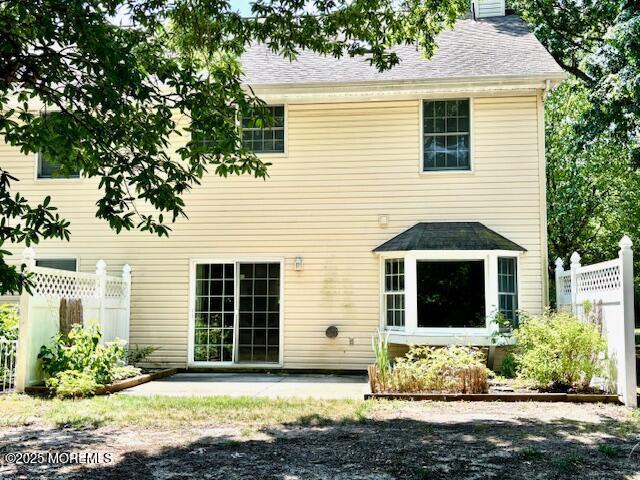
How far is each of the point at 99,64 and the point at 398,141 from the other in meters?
7.14

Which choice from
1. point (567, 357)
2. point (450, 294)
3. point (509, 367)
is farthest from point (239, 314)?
point (567, 357)

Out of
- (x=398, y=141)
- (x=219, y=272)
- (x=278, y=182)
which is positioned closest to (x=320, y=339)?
(x=219, y=272)

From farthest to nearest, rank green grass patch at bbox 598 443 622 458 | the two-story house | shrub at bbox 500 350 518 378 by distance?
the two-story house < shrub at bbox 500 350 518 378 < green grass patch at bbox 598 443 622 458

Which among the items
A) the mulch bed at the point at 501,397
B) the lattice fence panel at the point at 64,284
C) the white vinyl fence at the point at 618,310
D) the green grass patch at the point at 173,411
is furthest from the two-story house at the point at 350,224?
the green grass patch at the point at 173,411

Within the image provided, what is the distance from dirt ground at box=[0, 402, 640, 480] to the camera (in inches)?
196

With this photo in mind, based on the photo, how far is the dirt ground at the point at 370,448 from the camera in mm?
4980

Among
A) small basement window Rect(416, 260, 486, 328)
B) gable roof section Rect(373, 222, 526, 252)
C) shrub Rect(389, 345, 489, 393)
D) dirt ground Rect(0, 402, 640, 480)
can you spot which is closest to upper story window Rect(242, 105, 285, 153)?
gable roof section Rect(373, 222, 526, 252)

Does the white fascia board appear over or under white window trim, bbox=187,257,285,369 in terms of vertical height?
over

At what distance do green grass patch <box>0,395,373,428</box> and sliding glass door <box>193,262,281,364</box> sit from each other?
3461 mm

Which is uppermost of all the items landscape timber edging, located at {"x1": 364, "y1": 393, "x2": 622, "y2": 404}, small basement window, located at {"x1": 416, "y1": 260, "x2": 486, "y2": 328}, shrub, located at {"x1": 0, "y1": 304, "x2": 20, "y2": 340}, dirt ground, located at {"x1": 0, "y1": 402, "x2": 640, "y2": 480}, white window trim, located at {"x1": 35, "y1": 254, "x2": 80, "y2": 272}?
white window trim, located at {"x1": 35, "y1": 254, "x2": 80, "y2": 272}

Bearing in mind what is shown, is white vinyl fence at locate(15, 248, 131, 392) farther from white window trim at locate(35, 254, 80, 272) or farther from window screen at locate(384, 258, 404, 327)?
window screen at locate(384, 258, 404, 327)

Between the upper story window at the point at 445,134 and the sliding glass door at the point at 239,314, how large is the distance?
144 inches

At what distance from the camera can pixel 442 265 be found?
11109 millimetres

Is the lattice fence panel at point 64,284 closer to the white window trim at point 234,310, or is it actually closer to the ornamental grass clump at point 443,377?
the white window trim at point 234,310
